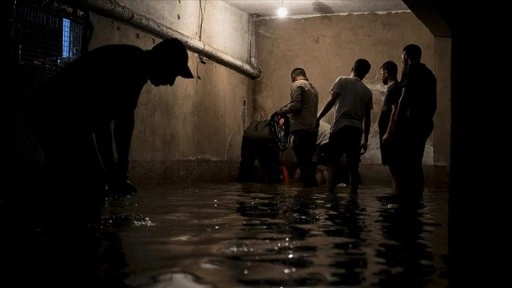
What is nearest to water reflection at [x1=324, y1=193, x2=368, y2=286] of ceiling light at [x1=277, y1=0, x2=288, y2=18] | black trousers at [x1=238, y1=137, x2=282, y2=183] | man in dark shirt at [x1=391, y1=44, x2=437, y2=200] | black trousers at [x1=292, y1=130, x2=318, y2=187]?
man in dark shirt at [x1=391, y1=44, x2=437, y2=200]

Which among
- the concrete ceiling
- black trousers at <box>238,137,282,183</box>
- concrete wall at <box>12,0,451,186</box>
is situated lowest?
black trousers at <box>238,137,282,183</box>

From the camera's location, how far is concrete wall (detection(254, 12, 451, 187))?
1248 cm

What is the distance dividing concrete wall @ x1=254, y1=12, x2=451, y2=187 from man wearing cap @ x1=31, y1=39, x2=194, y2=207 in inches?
374

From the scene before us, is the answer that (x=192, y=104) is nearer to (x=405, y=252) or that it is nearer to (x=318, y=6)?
(x=318, y=6)

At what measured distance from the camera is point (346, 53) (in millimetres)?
13500

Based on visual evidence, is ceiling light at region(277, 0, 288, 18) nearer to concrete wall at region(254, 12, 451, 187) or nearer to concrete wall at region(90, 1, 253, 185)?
concrete wall at region(254, 12, 451, 187)

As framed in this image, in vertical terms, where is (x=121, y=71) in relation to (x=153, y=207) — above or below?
above

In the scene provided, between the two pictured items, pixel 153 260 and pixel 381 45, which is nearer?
pixel 153 260

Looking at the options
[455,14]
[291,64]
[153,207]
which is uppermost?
[291,64]

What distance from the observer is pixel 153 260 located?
252cm

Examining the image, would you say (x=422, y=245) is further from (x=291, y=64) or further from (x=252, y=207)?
(x=291, y=64)

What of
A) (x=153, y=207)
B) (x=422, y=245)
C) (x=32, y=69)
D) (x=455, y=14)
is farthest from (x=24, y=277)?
(x=32, y=69)

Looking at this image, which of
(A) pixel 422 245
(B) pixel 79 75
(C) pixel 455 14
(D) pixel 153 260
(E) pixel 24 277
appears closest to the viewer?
(C) pixel 455 14

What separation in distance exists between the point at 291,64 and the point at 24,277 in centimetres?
1220
